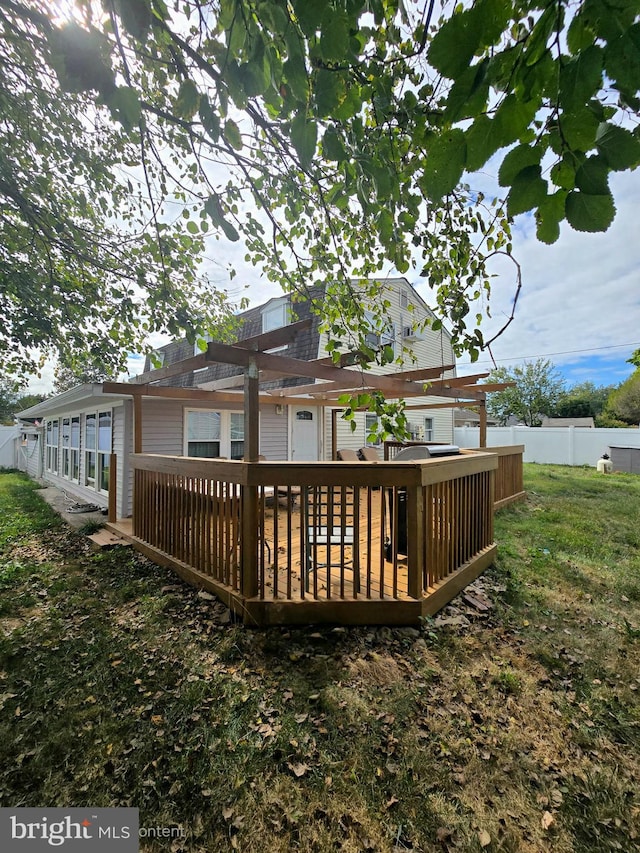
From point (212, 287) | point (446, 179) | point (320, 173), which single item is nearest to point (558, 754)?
point (446, 179)

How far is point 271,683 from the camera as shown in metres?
2.81

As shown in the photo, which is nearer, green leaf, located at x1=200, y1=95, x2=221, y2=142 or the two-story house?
green leaf, located at x1=200, y1=95, x2=221, y2=142

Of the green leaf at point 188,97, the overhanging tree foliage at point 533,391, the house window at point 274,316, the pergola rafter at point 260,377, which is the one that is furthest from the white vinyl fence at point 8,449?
the overhanging tree foliage at point 533,391

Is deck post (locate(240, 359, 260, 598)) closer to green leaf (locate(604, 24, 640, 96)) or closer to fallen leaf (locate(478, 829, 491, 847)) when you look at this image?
fallen leaf (locate(478, 829, 491, 847))

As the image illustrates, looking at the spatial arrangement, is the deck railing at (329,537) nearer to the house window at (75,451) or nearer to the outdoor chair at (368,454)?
the outdoor chair at (368,454)

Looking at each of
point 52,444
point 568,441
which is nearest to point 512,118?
point 52,444

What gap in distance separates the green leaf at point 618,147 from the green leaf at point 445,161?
34cm

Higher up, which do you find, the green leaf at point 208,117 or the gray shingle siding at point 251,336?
the gray shingle siding at point 251,336

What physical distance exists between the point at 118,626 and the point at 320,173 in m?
4.57

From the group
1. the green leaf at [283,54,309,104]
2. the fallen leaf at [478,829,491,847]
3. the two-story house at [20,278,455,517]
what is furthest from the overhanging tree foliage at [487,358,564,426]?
the green leaf at [283,54,309,104]

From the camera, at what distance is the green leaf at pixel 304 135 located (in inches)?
55.5

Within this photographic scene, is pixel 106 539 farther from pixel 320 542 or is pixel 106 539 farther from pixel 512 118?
pixel 512 118

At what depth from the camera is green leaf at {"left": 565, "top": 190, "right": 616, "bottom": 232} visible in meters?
0.92

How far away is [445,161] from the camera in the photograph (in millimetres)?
1090
